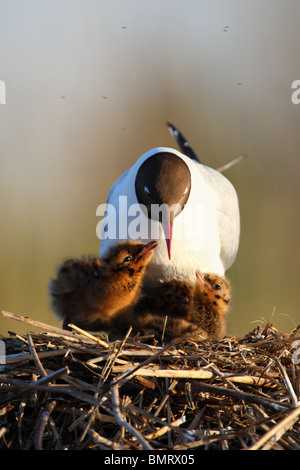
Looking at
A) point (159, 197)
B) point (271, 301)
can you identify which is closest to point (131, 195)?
point (159, 197)

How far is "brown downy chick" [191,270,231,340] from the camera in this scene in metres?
3.71

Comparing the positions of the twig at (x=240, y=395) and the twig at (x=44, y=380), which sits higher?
the twig at (x=44, y=380)

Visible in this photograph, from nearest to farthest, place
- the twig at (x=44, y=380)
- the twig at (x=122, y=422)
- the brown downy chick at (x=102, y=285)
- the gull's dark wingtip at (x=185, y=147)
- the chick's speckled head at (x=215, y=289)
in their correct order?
1. the twig at (x=122, y=422)
2. the twig at (x=44, y=380)
3. the brown downy chick at (x=102, y=285)
4. the chick's speckled head at (x=215, y=289)
5. the gull's dark wingtip at (x=185, y=147)

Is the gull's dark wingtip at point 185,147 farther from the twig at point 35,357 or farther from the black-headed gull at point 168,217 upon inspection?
the twig at point 35,357

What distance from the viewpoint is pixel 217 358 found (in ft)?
9.73

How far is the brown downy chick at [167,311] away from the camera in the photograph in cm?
349

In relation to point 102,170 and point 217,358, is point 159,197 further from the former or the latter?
point 102,170

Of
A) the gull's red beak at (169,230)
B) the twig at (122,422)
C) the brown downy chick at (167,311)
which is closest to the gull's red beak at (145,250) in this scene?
the gull's red beak at (169,230)

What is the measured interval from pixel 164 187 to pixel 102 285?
30.6 inches

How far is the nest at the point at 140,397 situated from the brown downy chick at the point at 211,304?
599mm

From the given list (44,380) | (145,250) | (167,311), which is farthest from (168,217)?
(44,380)

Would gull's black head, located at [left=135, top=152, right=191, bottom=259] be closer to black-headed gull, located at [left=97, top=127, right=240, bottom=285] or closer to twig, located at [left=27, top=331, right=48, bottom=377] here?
black-headed gull, located at [left=97, top=127, right=240, bottom=285]

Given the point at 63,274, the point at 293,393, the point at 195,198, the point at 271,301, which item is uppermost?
the point at 195,198
